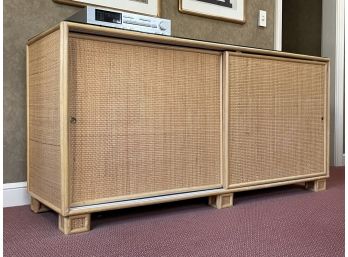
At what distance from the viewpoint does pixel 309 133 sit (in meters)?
2.08

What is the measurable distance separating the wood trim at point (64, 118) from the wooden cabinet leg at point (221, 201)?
0.69 m

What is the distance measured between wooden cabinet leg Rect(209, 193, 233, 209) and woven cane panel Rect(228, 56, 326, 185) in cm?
7

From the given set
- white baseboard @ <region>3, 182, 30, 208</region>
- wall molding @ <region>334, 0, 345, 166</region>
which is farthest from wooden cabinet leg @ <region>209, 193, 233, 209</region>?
wall molding @ <region>334, 0, 345, 166</region>

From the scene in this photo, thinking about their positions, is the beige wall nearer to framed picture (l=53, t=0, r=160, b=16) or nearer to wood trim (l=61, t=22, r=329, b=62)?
framed picture (l=53, t=0, r=160, b=16)

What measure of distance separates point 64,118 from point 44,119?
22 centimetres

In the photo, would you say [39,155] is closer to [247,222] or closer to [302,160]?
[247,222]

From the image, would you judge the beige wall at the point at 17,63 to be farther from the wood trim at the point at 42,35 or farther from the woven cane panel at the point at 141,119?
the woven cane panel at the point at 141,119

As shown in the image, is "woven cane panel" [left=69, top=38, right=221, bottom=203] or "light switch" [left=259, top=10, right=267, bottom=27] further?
"light switch" [left=259, top=10, right=267, bottom=27]

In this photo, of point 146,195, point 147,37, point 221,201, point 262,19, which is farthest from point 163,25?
point 262,19

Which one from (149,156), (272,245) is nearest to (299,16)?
(149,156)

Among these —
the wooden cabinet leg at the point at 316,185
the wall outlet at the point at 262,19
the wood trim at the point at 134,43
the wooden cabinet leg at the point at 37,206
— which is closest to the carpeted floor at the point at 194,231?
the wooden cabinet leg at the point at 37,206

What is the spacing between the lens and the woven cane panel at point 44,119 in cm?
143

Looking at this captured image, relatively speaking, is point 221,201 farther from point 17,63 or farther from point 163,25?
point 17,63

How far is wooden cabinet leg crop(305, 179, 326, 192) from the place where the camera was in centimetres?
215
